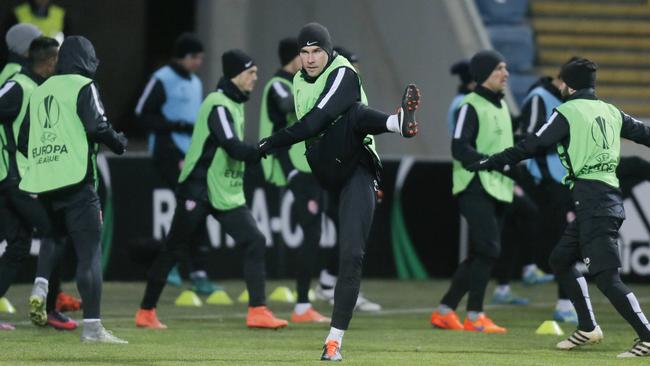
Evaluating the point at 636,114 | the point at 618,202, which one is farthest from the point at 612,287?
the point at 636,114

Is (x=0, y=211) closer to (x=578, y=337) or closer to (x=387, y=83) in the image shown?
(x=578, y=337)

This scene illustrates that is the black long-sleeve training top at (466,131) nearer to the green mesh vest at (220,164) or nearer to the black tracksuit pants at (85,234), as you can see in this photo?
the green mesh vest at (220,164)

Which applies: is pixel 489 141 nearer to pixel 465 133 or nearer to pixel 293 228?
pixel 465 133

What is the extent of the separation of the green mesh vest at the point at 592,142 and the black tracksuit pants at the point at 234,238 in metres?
2.80

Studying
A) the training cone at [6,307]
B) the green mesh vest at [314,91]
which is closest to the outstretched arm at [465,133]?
the green mesh vest at [314,91]

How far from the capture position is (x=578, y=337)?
11.4 meters

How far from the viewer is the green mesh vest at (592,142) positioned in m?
11.0

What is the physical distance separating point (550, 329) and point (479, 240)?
0.93m

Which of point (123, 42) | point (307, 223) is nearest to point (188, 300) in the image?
point (307, 223)

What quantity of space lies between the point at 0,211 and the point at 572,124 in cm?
475

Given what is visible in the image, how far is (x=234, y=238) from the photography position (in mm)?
12742

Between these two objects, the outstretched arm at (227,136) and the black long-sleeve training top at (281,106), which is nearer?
the outstretched arm at (227,136)

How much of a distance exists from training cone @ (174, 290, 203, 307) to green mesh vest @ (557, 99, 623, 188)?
16.1 feet

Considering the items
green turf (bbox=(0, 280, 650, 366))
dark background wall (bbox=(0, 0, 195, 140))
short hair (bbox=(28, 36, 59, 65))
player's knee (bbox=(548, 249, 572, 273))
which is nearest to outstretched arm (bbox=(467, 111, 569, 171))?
player's knee (bbox=(548, 249, 572, 273))
